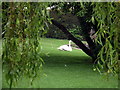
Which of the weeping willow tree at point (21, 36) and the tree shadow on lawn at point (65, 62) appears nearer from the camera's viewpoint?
the weeping willow tree at point (21, 36)

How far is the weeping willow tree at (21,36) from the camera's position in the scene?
1620mm

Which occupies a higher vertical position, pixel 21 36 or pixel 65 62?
pixel 21 36

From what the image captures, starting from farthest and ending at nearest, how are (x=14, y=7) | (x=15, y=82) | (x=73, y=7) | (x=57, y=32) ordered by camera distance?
1. (x=57, y=32)
2. (x=73, y=7)
3. (x=15, y=82)
4. (x=14, y=7)

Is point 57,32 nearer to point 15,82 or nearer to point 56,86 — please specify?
point 56,86

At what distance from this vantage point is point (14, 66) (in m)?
1.63

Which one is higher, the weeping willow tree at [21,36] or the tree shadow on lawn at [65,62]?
the weeping willow tree at [21,36]

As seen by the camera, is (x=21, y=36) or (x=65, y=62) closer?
(x=21, y=36)

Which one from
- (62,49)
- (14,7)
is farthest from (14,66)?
(62,49)

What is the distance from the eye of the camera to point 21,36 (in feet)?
5.40

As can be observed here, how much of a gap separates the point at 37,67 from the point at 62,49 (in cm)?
729

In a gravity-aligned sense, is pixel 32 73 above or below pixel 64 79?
above

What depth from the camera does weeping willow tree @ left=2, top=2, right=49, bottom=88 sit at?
1620 mm

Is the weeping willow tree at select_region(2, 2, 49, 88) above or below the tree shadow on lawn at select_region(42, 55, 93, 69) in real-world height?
above

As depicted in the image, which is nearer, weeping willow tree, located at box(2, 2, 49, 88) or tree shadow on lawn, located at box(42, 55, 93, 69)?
weeping willow tree, located at box(2, 2, 49, 88)
